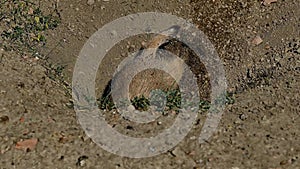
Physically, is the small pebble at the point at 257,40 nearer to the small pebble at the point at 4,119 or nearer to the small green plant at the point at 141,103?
the small green plant at the point at 141,103

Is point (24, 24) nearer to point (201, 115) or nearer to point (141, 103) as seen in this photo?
point (141, 103)

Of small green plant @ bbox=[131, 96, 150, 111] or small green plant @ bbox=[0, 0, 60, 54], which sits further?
small green plant @ bbox=[0, 0, 60, 54]

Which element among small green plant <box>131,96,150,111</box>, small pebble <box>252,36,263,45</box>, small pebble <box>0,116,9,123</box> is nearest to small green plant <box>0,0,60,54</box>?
small pebble <box>0,116,9,123</box>

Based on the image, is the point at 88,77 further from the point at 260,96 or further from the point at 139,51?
the point at 260,96

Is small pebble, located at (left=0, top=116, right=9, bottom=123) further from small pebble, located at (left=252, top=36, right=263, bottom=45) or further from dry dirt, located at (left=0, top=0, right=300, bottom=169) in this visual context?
small pebble, located at (left=252, top=36, right=263, bottom=45)

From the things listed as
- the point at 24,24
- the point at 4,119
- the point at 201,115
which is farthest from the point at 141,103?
the point at 24,24

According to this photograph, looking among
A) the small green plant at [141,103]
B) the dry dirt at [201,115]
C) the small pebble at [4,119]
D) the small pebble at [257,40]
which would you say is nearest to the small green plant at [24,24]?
the dry dirt at [201,115]

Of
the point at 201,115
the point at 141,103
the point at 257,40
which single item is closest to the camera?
the point at 201,115

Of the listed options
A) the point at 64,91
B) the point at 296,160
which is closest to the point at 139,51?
the point at 64,91

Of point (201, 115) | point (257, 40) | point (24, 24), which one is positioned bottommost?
point (201, 115)

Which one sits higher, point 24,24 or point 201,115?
point 24,24
